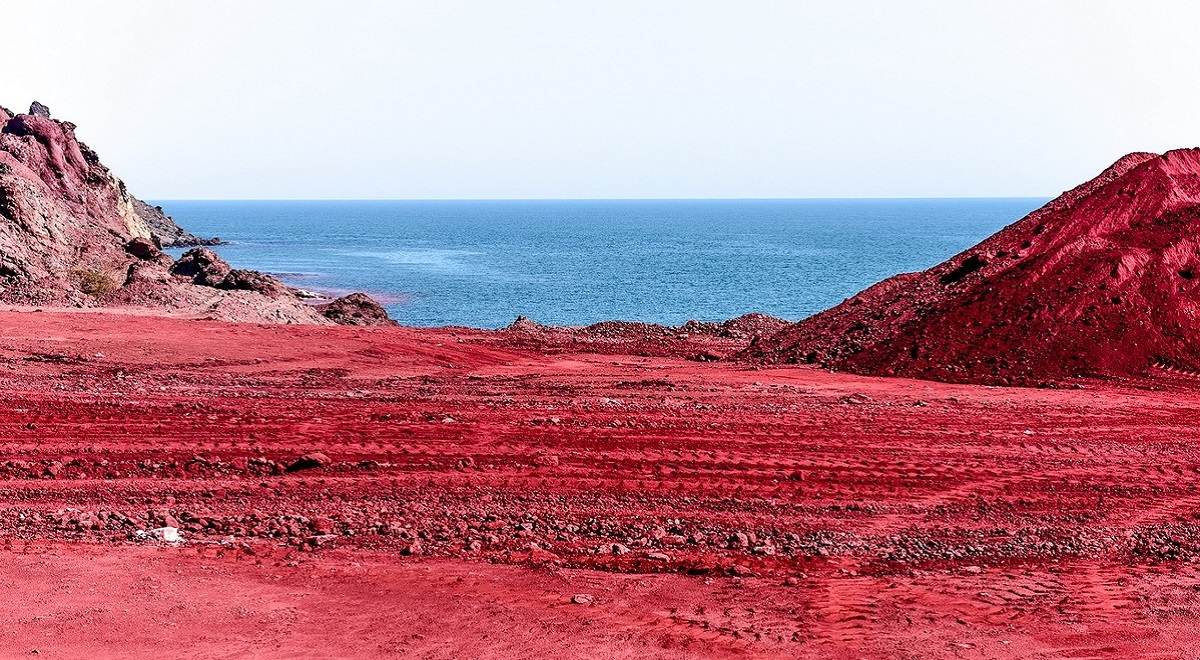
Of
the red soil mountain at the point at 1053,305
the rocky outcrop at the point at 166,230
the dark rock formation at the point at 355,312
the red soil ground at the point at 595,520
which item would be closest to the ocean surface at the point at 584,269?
the rocky outcrop at the point at 166,230

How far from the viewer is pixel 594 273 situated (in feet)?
290

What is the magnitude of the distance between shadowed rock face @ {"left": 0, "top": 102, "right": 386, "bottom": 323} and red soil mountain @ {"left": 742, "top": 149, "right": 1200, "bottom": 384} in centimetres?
1957

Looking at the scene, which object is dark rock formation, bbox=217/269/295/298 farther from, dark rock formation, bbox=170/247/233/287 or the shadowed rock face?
dark rock formation, bbox=170/247/233/287

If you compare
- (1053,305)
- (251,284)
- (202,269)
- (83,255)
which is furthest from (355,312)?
(1053,305)

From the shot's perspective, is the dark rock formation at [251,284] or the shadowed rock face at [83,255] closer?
the shadowed rock face at [83,255]

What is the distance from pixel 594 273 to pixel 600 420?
7008cm

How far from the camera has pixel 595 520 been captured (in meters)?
13.5

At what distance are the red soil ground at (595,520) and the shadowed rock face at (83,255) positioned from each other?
57.2 feet

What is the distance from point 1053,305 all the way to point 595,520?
16.7 metres

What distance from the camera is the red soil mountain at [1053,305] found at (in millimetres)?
25109

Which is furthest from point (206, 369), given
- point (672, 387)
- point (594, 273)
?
point (594, 273)

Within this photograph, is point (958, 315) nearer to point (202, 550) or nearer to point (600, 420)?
point (600, 420)

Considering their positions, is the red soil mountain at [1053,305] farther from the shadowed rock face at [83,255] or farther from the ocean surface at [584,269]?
the ocean surface at [584,269]

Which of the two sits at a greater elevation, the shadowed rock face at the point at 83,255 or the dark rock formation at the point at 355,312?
the shadowed rock face at the point at 83,255
